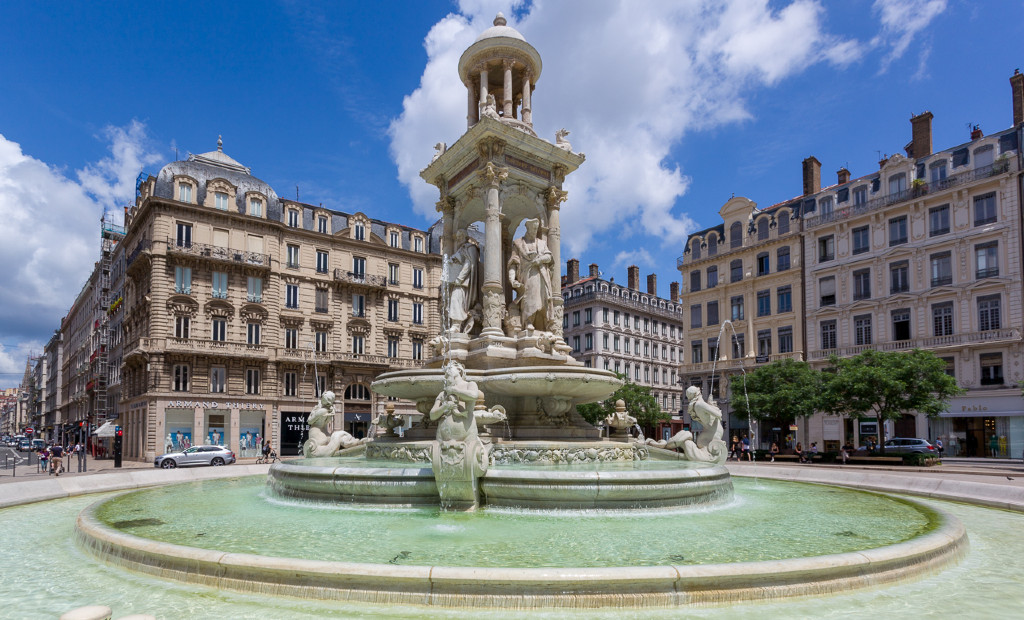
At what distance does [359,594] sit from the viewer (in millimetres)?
5520

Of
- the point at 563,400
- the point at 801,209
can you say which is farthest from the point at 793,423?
the point at 563,400

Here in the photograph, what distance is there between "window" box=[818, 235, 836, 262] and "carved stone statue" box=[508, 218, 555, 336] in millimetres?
42400

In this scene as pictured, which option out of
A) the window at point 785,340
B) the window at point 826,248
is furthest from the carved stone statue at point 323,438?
the window at point 826,248

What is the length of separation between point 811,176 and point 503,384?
50828 millimetres

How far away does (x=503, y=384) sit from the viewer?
12844 mm

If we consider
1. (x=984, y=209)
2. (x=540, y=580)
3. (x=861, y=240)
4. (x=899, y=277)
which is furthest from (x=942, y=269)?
(x=540, y=580)

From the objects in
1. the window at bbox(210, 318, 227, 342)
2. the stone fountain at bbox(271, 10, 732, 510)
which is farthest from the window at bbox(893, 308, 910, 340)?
the window at bbox(210, 318, 227, 342)

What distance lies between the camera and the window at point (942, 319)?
144 feet

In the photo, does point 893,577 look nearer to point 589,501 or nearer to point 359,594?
point 589,501

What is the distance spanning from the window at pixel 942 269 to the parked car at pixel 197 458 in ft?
148

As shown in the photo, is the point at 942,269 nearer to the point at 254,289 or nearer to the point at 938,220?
the point at 938,220

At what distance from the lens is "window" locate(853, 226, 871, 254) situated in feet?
161

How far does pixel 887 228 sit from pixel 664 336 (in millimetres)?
36494

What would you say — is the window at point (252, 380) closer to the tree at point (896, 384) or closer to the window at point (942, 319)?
the tree at point (896, 384)
